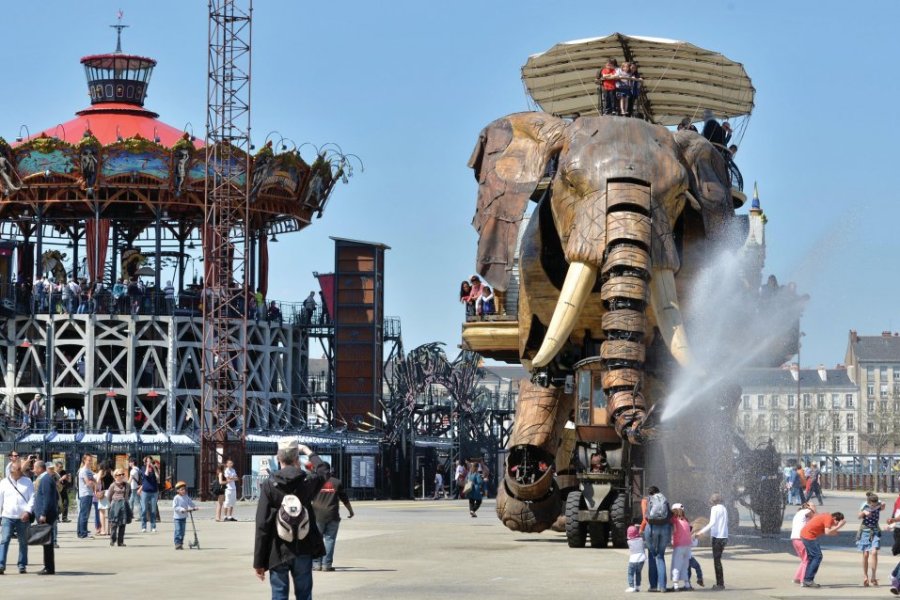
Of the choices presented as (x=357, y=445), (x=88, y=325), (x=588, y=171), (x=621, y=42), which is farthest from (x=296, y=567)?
(x=88, y=325)

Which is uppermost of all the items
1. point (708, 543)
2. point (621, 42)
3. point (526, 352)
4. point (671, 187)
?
point (621, 42)

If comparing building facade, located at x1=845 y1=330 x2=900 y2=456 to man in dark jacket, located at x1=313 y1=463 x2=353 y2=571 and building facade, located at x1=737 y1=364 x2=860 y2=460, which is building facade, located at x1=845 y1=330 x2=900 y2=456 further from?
man in dark jacket, located at x1=313 y1=463 x2=353 y2=571

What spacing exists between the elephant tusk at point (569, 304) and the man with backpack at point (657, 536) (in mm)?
4645

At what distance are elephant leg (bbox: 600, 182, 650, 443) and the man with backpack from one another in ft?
8.48

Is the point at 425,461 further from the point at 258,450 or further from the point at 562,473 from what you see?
the point at 562,473

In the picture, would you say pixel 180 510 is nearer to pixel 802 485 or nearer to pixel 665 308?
pixel 665 308

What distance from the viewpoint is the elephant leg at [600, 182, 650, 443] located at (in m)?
24.4

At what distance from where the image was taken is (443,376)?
63.6 m

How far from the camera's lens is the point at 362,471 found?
5944 cm

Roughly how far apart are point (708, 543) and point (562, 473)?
2.81 metres

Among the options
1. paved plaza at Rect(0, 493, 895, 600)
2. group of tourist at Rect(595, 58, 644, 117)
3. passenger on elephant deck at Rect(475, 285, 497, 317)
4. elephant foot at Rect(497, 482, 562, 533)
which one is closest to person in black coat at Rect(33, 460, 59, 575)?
paved plaza at Rect(0, 493, 895, 600)

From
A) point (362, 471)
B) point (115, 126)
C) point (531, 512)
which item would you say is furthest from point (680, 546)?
point (115, 126)

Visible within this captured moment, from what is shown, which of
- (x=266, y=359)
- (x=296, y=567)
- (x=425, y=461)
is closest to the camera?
(x=296, y=567)

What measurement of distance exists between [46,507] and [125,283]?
4761 cm
